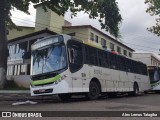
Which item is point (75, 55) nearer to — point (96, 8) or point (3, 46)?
point (96, 8)

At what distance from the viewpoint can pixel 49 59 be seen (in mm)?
13531

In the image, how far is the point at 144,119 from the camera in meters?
7.89

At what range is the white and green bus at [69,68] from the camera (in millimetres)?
13117

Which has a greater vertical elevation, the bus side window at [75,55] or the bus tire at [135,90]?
the bus side window at [75,55]

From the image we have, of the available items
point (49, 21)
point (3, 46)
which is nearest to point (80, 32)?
point (49, 21)

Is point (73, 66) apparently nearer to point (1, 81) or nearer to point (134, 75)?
point (134, 75)

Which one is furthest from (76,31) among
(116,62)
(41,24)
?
(116,62)

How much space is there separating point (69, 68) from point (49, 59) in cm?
108

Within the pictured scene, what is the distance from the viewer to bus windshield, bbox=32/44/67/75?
13.2 meters

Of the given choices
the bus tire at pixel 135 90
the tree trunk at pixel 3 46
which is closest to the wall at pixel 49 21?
the tree trunk at pixel 3 46

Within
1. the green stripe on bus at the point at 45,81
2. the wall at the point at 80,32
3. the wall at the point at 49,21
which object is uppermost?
the wall at the point at 49,21

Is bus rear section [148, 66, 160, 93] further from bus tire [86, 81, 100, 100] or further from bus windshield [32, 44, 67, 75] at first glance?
bus windshield [32, 44, 67, 75]

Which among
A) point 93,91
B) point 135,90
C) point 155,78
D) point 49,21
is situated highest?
point 49,21

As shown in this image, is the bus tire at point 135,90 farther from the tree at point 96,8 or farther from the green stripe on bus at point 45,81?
the green stripe on bus at point 45,81
